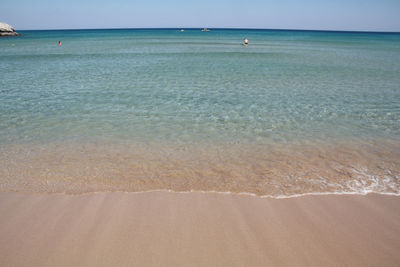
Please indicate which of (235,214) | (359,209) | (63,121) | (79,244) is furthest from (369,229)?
(63,121)

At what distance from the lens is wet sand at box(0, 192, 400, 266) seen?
3135 millimetres

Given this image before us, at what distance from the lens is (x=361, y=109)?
9422mm

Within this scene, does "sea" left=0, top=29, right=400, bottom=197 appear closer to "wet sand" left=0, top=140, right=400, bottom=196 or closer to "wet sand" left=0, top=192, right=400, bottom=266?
"wet sand" left=0, top=140, right=400, bottom=196

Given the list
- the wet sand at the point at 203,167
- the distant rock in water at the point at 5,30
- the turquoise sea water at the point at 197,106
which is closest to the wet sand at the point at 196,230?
the wet sand at the point at 203,167

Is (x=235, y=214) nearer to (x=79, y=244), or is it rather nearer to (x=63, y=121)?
(x=79, y=244)

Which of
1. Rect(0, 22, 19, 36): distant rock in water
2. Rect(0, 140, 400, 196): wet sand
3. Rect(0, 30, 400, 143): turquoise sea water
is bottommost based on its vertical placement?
Rect(0, 140, 400, 196): wet sand

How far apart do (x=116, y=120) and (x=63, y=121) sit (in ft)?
5.30

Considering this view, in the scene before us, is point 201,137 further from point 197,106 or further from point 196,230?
point 196,230

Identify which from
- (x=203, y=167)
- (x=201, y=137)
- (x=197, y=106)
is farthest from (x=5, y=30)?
(x=203, y=167)

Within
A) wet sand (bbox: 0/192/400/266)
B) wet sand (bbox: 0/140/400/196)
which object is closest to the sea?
wet sand (bbox: 0/140/400/196)

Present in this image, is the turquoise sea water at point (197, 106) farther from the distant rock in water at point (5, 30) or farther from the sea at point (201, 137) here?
the distant rock in water at point (5, 30)

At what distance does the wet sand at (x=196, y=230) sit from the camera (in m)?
3.13

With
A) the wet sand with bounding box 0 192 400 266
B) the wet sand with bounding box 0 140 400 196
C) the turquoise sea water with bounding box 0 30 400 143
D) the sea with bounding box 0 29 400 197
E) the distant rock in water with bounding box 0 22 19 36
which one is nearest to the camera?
the wet sand with bounding box 0 192 400 266

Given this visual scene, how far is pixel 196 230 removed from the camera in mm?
3576
